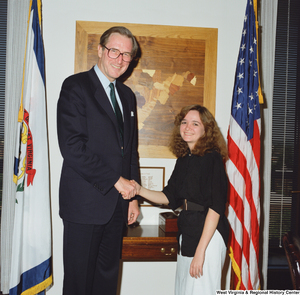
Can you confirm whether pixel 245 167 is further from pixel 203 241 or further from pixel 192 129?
pixel 203 241

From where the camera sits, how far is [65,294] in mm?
1803

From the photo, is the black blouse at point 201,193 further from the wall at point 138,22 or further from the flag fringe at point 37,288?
the flag fringe at point 37,288

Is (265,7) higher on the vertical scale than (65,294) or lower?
higher

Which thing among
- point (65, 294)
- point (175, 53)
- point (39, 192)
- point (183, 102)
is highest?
point (175, 53)

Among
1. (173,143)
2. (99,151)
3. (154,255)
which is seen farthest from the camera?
(154,255)

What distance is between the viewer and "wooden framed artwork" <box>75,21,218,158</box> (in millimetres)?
2490

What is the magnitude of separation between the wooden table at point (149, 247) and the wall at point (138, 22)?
1.23ft

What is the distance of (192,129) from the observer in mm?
1842

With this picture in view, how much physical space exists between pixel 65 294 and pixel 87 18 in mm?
2057

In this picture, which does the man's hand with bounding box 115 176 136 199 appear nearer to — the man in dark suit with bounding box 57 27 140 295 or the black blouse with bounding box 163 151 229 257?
the man in dark suit with bounding box 57 27 140 295

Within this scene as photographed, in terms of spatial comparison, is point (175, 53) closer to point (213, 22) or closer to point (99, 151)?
point (213, 22)

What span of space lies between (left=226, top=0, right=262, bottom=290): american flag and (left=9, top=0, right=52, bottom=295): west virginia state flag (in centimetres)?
140

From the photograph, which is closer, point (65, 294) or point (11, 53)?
point (65, 294)

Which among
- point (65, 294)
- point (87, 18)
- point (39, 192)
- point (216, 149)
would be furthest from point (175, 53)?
point (65, 294)
